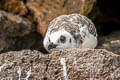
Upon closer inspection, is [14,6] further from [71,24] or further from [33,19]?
[71,24]

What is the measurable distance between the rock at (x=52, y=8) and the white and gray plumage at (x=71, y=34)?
1.22 metres

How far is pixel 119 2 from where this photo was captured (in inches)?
334

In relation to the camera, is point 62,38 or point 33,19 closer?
point 62,38

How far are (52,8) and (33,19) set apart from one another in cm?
47

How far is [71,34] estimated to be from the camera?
472cm

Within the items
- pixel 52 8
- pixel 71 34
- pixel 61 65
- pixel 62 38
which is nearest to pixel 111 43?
pixel 52 8

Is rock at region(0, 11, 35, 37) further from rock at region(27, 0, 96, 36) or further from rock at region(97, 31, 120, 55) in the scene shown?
rock at region(97, 31, 120, 55)

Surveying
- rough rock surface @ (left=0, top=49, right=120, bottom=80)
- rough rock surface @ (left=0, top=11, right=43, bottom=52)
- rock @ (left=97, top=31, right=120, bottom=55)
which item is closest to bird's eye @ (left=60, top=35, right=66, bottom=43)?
rough rock surface @ (left=0, top=49, right=120, bottom=80)

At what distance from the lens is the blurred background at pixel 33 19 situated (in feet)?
20.6

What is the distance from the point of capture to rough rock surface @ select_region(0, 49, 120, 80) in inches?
137

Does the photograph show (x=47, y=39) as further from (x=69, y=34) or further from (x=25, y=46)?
(x=25, y=46)

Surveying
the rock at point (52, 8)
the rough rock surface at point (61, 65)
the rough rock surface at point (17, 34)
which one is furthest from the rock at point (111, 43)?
the rough rock surface at point (61, 65)

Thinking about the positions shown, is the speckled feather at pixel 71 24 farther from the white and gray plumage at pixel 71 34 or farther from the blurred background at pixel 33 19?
the blurred background at pixel 33 19

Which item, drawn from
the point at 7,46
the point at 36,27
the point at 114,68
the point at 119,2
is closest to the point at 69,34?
the point at 114,68
